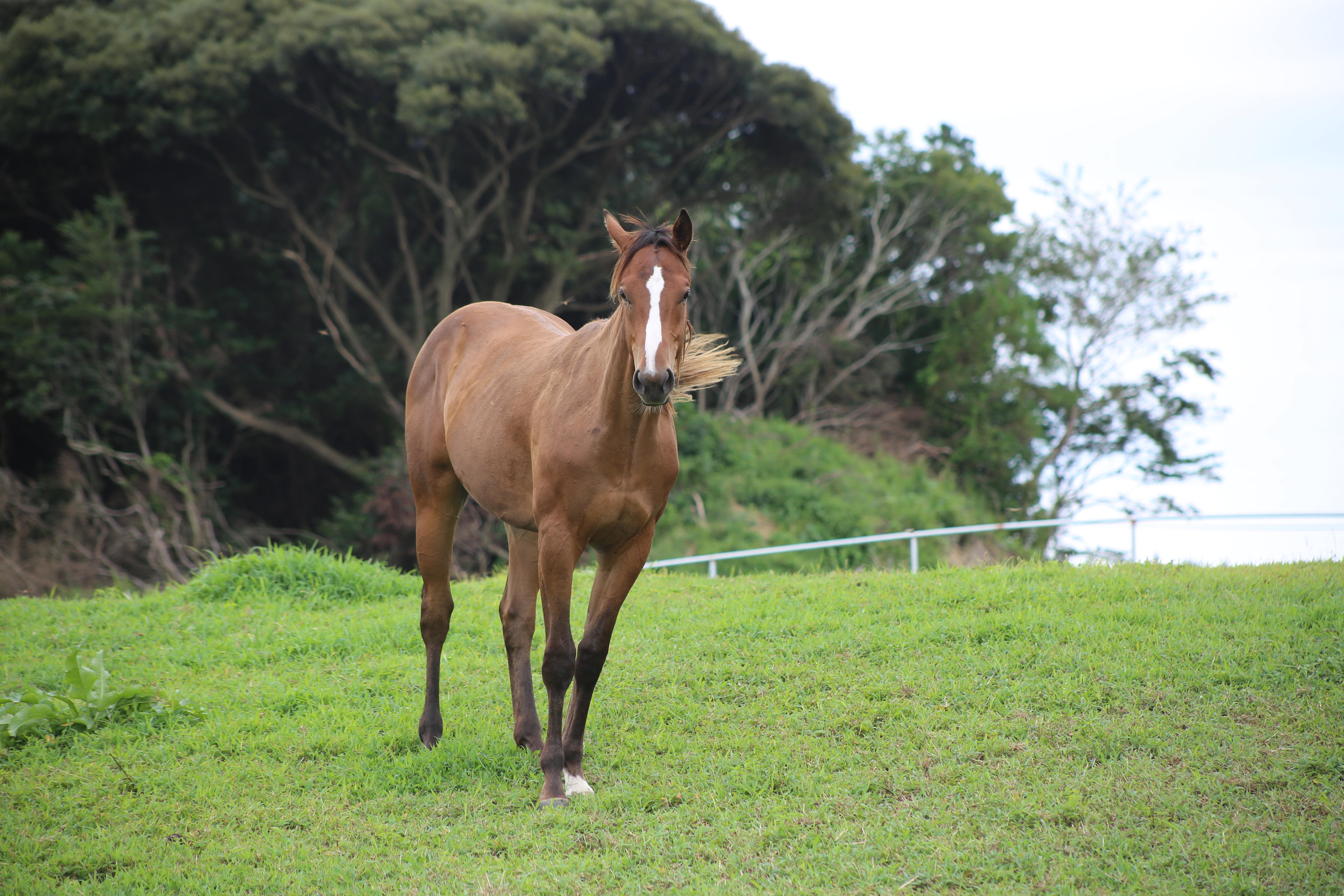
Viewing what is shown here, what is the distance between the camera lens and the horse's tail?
4.73m

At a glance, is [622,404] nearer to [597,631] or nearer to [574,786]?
[597,631]

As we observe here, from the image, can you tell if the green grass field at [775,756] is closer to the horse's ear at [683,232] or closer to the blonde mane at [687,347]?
the blonde mane at [687,347]

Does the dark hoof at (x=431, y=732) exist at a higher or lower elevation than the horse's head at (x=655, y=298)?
lower

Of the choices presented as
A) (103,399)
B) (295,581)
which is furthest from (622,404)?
(103,399)

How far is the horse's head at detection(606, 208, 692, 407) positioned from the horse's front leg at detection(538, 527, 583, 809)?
81 centimetres

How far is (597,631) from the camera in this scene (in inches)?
175

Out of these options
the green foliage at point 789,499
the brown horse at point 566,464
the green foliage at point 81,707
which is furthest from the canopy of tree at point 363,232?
the green foliage at point 81,707

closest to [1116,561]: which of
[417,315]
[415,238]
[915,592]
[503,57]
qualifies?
[915,592]

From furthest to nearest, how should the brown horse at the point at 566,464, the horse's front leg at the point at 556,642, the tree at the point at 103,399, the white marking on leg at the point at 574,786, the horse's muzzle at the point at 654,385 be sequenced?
the tree at the point at 103,399 < the white marking on leg at the point at 574,786 < the horse's front leg at the point at 556,642 < the brown horse at the point at 566,464 < the horse's muzzle at the point at 654,385

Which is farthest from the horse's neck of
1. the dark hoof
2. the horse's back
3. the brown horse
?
the dark hoof

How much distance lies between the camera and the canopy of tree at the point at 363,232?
601 inches

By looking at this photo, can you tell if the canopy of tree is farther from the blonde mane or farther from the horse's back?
the blonde mane

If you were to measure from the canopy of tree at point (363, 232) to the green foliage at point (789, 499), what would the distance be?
229cm

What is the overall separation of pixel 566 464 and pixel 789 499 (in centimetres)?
1381
